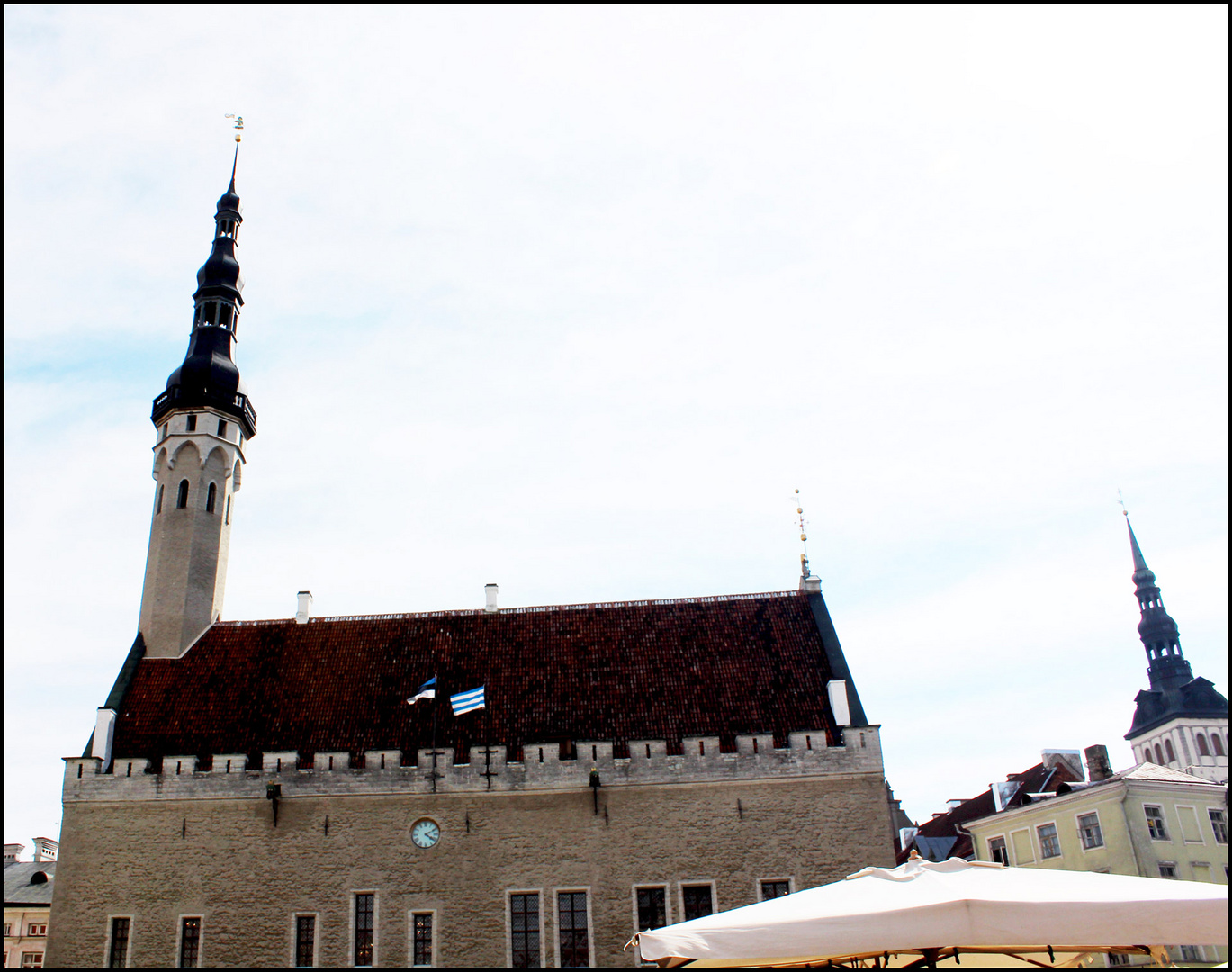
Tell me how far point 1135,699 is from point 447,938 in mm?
64285

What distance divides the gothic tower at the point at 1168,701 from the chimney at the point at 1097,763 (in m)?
32.9

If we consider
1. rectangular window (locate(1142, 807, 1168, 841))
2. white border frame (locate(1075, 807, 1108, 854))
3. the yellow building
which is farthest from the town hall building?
rectangular window (locate(1142, 807, 1168, 841))

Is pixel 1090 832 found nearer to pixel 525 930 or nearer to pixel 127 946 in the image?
pixel 525 930

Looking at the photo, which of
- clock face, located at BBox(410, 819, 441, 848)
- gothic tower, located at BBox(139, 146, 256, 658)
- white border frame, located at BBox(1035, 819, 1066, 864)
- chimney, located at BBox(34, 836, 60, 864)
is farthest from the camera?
chimney, located at BBox(34, 836, 60, 864)

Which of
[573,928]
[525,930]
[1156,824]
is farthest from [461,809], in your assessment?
[1156,824]

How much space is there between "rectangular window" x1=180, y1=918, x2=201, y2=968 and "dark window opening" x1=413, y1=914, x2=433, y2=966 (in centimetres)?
478

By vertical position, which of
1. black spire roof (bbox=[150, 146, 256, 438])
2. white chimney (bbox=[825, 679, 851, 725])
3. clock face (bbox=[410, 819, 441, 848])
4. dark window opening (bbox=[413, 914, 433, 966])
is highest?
black spire roof (bbox=[150, 146, 256, 438])

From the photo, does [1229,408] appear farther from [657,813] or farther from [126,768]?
[126,768]

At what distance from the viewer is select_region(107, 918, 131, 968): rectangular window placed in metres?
20.9

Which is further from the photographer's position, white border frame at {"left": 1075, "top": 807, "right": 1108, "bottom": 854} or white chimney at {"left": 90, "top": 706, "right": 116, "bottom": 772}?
white border frame at {"left": 1075, "top": 807, "right": 1108, "bottom": 854}

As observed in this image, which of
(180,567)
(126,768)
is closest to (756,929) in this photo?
(126,768)

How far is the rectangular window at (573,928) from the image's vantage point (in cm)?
2033

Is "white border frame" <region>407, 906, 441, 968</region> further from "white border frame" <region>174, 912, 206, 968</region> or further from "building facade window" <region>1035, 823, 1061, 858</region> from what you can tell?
"building facade window" <region>1035, 823, 1061, 858</region>

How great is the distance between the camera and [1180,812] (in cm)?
3238
